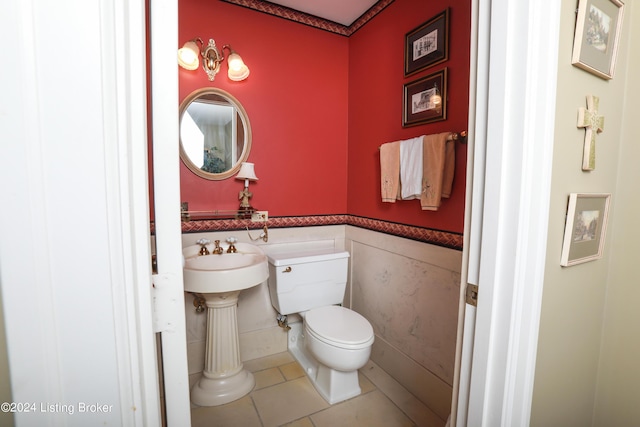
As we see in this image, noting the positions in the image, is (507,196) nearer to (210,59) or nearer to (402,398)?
(402,398)

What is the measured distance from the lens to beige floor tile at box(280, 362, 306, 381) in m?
2.01

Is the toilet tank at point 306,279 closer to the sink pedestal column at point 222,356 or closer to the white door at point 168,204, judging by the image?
the sink pedestal column at point 222,356

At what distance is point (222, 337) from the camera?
6.15 ft

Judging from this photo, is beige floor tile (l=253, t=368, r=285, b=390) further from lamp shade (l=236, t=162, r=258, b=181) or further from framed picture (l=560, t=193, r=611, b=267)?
framed picture (l=560, t=193, r=611, b=267)

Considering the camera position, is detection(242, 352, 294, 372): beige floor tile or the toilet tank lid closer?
the toilet tank lid

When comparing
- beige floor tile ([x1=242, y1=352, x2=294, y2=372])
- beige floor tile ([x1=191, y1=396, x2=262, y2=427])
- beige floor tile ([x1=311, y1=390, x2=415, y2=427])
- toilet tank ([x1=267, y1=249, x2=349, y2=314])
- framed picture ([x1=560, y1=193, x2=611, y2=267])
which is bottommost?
beige floor tile ([x1=191, y1=396, x2=262, y2=427])

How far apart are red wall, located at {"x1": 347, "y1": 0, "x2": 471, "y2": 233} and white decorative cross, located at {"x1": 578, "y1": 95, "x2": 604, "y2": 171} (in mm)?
670

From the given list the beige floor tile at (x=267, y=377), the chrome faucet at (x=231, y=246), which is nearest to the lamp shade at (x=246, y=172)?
the chrome faucet at (x=231, y=246)

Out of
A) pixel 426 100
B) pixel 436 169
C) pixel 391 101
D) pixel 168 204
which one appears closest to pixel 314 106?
pixel 391 101

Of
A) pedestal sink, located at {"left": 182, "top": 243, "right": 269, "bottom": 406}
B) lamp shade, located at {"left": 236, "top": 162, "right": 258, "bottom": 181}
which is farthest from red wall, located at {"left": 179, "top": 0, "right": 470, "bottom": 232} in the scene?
pedestal sink, located at {"left": 182, "top": 243, "right": 269, "bottom": 406}

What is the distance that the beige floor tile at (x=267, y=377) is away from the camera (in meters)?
1.94

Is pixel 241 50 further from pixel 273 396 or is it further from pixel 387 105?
pixel 273 396

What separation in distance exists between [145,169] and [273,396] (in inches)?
72.1

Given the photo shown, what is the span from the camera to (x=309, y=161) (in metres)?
2.33
